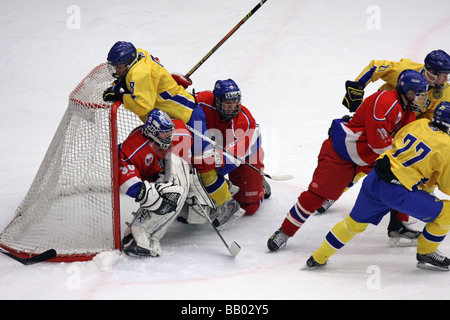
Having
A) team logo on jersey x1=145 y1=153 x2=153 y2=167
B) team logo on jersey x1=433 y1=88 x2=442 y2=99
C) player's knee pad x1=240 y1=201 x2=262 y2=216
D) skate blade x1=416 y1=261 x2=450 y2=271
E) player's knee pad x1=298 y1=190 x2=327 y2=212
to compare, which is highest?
team logo on jersey x1=433 y1=88 x2=442 y2=99

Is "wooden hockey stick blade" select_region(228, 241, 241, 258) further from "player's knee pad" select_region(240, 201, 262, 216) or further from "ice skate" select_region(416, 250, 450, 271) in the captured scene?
"ice skate" select_region(416, 250, 450, 271)

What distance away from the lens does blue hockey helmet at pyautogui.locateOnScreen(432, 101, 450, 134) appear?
305 cm

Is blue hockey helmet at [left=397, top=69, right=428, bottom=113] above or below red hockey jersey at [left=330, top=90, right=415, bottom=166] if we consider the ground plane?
above

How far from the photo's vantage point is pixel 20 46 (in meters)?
6.93

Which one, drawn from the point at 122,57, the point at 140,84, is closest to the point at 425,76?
the point at 140,84

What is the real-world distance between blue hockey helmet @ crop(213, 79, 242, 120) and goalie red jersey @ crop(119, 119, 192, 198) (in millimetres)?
314

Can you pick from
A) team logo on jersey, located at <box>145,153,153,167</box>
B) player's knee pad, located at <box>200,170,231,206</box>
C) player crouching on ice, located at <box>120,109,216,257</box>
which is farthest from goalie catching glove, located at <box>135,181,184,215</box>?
player's knee pad, located at <box>200,170,231,206</box>

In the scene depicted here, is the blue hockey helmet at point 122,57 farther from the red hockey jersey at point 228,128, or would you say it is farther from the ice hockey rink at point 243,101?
the ice hockey rink at point 243,101

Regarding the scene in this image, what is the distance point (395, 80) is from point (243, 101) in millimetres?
2217

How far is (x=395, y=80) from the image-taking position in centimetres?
401

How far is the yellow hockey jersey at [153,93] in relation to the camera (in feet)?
12.0

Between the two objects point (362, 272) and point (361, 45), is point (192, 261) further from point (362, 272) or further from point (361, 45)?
point (361, 45)

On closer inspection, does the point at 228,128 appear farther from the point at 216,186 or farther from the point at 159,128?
the point at 159,128

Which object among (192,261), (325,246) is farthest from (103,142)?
(325,246)
